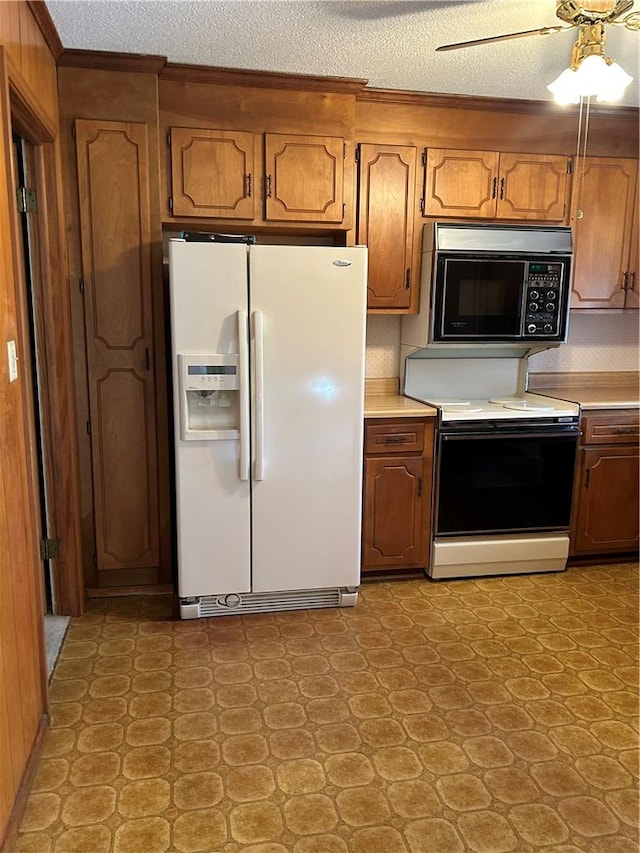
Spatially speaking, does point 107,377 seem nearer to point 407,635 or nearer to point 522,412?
point 407,635

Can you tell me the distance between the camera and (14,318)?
192cm

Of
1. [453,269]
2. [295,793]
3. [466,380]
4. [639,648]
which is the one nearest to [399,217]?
[453,269]

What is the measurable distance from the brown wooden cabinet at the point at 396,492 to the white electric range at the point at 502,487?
0.21 ft

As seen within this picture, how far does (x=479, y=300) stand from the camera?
341 cm

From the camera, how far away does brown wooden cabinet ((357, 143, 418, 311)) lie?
3.33m

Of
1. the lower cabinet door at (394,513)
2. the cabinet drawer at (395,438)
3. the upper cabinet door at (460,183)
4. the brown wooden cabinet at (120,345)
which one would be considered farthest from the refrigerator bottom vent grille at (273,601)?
the upper cabinet door at (460,183)

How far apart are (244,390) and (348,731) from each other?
1.42 m

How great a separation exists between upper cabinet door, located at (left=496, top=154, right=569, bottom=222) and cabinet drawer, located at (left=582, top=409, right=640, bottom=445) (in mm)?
1149

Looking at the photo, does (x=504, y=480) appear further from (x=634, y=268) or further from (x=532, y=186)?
(x=532, y=186)

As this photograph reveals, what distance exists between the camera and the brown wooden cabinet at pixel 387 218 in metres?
3.33

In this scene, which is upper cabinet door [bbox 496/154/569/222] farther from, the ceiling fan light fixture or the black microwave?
the ceiling fan light fixture

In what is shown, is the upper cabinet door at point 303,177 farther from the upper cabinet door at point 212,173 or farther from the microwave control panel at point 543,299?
the microwave control panel at point 543,299

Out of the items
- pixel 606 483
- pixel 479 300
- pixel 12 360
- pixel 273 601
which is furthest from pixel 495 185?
pixel 12 360

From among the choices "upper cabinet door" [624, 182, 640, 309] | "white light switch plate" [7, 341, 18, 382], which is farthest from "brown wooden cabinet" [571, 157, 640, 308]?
"white light switch plate" [7, 341, 18, 382]
